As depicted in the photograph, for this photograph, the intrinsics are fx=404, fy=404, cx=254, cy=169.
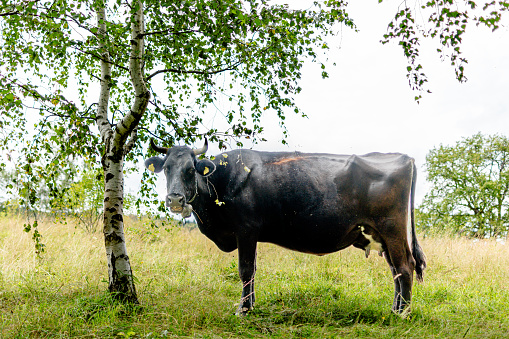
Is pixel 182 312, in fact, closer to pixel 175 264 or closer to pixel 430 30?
pixel 175 264

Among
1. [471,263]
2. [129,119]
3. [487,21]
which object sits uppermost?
[487,21]

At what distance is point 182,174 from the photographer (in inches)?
256

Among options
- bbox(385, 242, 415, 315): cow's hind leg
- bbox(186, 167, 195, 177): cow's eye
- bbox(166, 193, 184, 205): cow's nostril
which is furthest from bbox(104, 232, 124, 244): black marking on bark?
bbox(385, 242, 415, 315): cow's hind leg

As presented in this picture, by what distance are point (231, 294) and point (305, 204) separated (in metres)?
2.66

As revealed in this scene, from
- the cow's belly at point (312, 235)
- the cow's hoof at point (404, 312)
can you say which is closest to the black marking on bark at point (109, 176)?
the cow's belly at point (312, 235)

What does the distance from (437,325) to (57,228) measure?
11435 mm

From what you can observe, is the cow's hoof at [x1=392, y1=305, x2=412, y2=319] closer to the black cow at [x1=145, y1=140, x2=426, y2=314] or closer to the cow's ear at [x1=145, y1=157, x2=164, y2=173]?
the black cow at [x1=145, y1=140, x2=426, y2=314]

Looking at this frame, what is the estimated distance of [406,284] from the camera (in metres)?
6.58

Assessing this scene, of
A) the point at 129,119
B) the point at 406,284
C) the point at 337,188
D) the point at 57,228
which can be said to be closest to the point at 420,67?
the point at 337,188

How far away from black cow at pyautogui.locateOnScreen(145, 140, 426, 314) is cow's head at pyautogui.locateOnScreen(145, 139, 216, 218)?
16mm

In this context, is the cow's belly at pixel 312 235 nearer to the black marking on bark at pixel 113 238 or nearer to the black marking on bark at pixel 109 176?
the black marking on bark at pixel 113 238

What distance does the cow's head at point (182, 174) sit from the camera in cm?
629

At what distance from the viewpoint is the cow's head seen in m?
6.29

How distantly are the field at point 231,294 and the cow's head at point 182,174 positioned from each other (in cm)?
153
